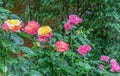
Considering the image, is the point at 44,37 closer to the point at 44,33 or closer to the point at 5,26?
the point at 44,33

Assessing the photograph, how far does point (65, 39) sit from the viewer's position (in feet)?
6.89

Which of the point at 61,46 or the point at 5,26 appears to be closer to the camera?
the point at 5,26

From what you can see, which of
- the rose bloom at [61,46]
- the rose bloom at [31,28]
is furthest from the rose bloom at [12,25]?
the rose bloom at [61,46]

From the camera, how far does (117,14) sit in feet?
10.6

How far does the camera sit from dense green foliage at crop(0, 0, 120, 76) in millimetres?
1682

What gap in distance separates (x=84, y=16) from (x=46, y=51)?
170 centimetres

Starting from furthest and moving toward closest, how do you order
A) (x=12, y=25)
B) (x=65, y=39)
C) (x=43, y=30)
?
(x=65, y=39) → (x=43, y=30) → (x=12, y=25)

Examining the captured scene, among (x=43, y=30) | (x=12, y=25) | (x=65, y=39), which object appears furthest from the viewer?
(x=65, y=39)

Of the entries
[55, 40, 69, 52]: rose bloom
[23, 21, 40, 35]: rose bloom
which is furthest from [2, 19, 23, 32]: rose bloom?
[55, 40, 69, 52]: rose bloom

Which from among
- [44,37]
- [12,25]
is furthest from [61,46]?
[12,25]

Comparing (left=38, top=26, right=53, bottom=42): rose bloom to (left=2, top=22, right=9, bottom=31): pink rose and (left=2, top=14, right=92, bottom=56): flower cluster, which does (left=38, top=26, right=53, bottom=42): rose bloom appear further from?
(left=2, top=22, right=9, bottom=31): pink rose

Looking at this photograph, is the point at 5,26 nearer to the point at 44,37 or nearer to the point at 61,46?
the point at 44,37

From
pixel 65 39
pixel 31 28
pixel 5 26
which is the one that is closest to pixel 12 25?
pixel 5 26

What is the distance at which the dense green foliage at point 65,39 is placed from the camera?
5.52 feet
